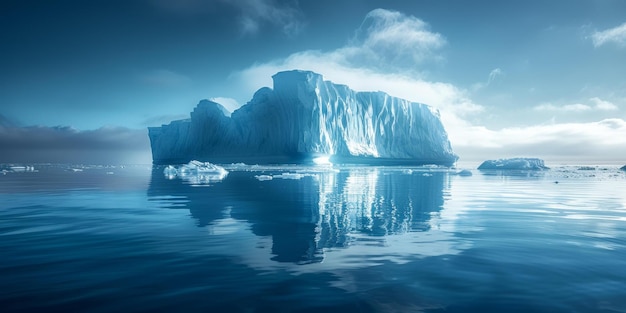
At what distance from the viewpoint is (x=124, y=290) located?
11.2ft

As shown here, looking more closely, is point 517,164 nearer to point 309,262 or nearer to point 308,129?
point 308,129

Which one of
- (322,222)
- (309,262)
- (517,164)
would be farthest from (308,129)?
(309,262)

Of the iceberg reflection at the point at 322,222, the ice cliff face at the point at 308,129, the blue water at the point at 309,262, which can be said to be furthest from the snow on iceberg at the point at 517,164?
the blue water at the point at 309,262

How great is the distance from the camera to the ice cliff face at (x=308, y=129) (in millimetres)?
44250

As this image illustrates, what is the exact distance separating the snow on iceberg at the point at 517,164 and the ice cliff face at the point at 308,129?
35.6ft

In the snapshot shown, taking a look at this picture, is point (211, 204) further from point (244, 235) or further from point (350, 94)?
point (350, 94)

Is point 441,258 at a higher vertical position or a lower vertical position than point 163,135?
lower

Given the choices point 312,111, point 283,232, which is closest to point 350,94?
point 312,111

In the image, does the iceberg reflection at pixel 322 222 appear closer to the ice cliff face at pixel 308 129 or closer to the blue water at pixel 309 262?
the blue water at pixel 309 262

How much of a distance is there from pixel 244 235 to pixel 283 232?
0.69 m

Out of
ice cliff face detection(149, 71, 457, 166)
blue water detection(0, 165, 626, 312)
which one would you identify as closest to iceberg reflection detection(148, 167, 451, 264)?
blue water detection(0, 165, 626, 312)

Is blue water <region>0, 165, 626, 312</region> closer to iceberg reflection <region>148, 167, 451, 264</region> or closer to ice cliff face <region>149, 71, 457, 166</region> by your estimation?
iceberg reflection <region>148, 167, 451, 264</region>

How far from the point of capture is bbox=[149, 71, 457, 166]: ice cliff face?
44.2 m

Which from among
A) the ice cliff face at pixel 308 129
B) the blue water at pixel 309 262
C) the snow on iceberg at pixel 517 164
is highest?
the ice cliff face at pixel 308 129
